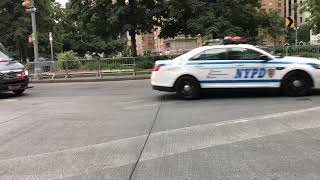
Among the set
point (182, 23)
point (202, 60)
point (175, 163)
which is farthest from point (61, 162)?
point (182, 23)

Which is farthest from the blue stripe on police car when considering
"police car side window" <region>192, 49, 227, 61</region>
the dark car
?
the dark car

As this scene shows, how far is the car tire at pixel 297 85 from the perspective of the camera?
12078mm

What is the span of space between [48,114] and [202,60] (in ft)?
15.0

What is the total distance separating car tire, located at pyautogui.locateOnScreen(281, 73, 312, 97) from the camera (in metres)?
12.1

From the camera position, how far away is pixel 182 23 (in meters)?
30.1

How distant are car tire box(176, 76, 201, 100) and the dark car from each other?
6.78 meters

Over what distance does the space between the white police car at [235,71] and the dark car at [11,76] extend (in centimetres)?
613

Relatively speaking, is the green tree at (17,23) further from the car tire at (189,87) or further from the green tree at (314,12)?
the car tire at (189,87)

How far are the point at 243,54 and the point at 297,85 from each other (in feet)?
5.63

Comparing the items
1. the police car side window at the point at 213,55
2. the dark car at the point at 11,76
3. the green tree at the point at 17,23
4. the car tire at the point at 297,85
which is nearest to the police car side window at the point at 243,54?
the police car side window at the point at 213,55

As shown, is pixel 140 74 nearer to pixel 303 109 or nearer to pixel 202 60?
pixel 202 60

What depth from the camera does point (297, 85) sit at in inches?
476

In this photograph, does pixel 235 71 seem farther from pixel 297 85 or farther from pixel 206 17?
pixel 206 17

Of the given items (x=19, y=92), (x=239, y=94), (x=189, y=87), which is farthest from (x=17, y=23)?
(x=239, y=94)
